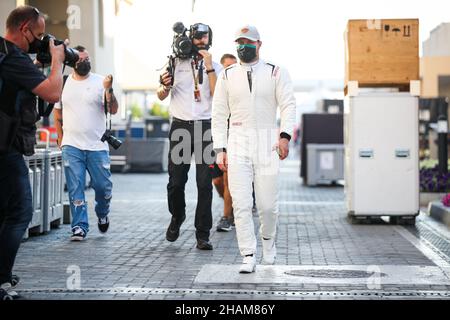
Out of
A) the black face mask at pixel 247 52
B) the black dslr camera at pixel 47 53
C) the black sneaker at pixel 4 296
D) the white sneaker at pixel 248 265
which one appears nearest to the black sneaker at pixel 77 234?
the white sneaker at pixel 248 265

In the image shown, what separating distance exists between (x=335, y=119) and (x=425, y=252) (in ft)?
45.1

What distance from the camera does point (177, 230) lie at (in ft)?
31.8

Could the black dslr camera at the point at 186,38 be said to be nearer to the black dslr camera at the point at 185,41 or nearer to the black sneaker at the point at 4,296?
the black dslr camera at the point at 185,41

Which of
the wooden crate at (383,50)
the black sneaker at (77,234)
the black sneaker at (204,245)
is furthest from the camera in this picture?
the wooden crate at (383,50)

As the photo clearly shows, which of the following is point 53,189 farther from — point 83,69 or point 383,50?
point 383,50

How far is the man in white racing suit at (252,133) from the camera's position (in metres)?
7.72

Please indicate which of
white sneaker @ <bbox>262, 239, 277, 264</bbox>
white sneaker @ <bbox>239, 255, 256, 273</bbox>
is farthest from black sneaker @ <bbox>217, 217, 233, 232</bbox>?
white sneaker @ <bbox>239, 255, 256, 273</bbox>

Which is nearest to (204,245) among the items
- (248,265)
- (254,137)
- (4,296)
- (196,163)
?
(196,163)

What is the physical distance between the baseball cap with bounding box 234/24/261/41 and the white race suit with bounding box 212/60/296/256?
240mm

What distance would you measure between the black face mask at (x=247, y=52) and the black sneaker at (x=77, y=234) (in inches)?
129

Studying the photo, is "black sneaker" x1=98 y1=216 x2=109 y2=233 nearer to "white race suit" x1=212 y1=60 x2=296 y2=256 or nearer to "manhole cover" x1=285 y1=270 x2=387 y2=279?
"white race suit" x1=212 y1=60 x2=296 y2=256
